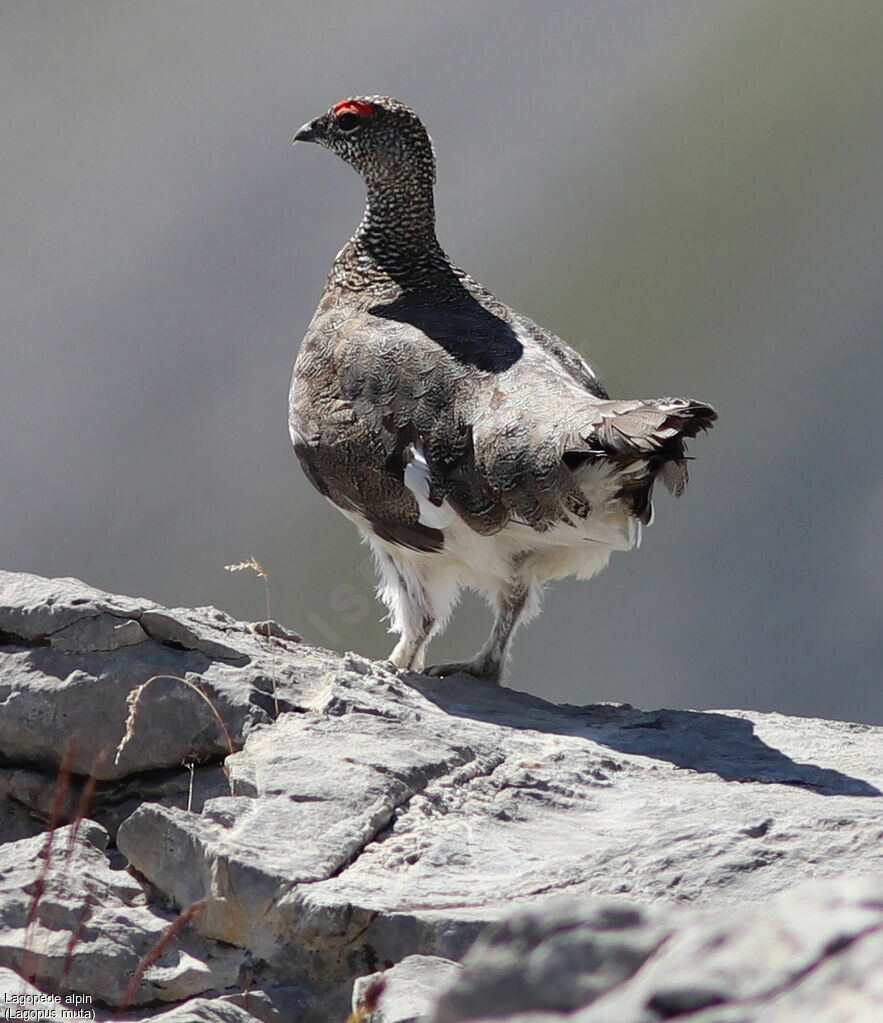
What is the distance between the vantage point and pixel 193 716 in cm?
485

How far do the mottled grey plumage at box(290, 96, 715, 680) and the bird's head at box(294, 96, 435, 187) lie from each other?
70 cm

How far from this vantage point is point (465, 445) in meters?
6.15

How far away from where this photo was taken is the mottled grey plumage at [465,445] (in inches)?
224

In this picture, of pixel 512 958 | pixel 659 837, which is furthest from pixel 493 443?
pixel 512 958

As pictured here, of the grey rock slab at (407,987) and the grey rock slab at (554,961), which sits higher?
the grey rock slab at (554,961)

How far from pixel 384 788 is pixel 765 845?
1115 mm

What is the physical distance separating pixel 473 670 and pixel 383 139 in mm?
3270

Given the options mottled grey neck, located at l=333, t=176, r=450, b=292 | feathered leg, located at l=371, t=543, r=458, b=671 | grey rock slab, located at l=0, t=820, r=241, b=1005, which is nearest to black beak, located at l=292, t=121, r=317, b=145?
mottled grey neck, located at l=333, t=176, r=450, b=292

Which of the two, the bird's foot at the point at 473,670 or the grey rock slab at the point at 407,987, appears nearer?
the grey rock slab at the point at 407,987

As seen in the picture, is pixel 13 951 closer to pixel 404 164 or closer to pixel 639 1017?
pixel 639 1017

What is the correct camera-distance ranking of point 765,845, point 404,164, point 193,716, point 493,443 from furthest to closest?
point 404,164 < point 493,443 < point 193,716 < point 765,845

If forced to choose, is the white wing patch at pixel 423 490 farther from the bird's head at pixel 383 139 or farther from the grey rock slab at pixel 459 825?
the bird's head at pixel 383 139

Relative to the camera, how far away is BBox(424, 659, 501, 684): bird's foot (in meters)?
6.54

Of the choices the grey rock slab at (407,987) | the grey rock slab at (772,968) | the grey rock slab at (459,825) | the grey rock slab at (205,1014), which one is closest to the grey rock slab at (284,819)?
the grey rock slab at (459,825)
